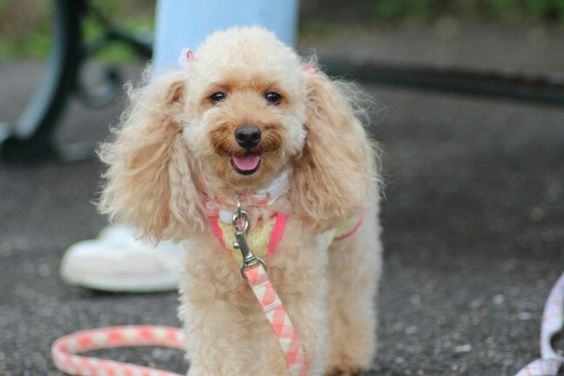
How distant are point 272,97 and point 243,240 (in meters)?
0.32

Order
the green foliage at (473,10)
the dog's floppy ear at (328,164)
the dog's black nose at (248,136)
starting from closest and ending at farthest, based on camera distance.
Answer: the dog's black nose at (248,136) → the dog's floppy ear at (328,164) → the green foliage at (473,10)

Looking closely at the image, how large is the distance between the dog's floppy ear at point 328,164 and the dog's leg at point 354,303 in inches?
13.6

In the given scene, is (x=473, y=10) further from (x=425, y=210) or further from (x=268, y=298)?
(x=268, y=298)

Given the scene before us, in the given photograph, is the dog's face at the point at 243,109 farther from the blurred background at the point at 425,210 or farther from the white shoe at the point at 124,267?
the white shoe at the point at 124,267

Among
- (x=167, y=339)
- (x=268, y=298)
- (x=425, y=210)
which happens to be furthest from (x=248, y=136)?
(x=425, y=210)

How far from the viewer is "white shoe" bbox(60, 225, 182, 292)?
11.2ft

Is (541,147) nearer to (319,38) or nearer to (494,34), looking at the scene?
(494,34)

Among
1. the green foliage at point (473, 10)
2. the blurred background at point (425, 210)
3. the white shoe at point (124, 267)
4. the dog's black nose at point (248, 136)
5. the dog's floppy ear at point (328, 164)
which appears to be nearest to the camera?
the dog's black nose at point (248, 136)

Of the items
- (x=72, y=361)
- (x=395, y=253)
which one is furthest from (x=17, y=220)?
(x=72, y=361)

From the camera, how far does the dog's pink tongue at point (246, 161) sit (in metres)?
2.04

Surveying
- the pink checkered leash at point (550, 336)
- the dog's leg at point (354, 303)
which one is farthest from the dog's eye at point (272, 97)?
the pink checkered leash at point (550, 336)

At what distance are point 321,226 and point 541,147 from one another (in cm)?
373

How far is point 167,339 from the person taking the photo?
9.24 ft

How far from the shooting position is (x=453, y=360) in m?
2.67
